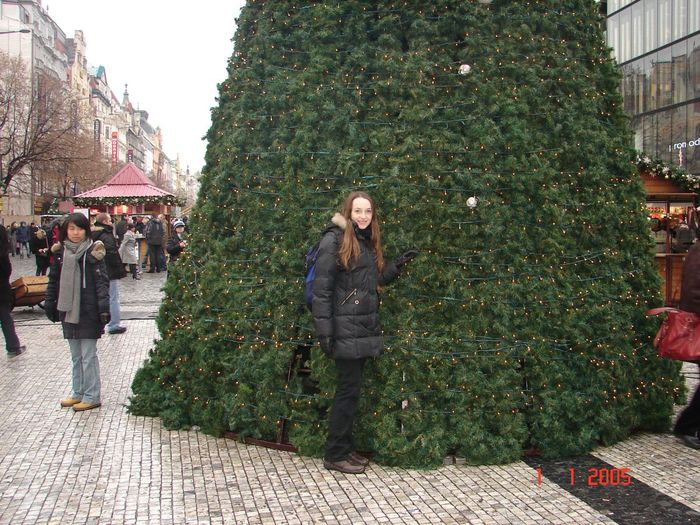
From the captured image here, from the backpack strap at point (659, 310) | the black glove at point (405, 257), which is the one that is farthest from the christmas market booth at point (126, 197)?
the backpack strap at point (659, 310)

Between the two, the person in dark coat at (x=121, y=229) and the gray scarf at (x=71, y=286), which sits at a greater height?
the person in dark coat at (x=121, y=229)

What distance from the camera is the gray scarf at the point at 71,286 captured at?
6898 mm

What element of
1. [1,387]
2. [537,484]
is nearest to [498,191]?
[537,484]

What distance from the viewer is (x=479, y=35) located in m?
5.47

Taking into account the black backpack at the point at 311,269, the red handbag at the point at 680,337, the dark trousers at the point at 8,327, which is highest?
the black backpack at the point at 311,269

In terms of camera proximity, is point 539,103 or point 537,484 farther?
point 539,103

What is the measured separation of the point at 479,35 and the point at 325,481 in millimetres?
3478

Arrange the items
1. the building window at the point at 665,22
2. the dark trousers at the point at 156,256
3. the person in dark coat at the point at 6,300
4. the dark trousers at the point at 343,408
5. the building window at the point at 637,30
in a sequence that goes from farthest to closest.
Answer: the building window at the point at 637,30, the building window at the point at 665,22, the dark trousers at the point at 156,256, the person in dark coat at the point at 6,300, the dark trousers at the point at 343,408

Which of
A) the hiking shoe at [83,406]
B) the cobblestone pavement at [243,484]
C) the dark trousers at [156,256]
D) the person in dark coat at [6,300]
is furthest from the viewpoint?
the dark trousers at [156,256]

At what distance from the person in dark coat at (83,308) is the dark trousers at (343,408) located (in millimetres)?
2959

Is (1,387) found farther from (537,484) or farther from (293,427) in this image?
(537,484)

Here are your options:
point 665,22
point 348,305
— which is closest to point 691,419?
point 348,305

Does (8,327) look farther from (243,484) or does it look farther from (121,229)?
(121,229)

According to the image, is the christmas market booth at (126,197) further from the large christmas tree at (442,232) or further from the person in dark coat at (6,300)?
the large christmas tree at (442,232)
